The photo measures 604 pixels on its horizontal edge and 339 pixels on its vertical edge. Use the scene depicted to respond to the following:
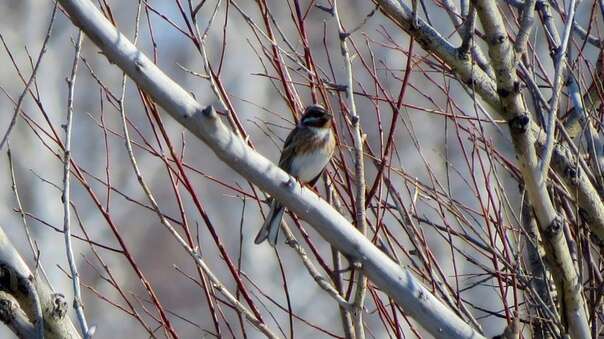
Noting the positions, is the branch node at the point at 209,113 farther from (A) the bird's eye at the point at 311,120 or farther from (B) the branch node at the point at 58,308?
(A) the bird's eye at the point at 311,120

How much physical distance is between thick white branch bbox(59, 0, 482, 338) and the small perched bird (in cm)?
141

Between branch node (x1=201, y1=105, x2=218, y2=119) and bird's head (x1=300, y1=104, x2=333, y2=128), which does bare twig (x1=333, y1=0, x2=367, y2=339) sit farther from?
bird's head (x1=300, y1=104, x2=333, y2=128)

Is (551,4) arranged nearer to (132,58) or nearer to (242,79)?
(132,58)

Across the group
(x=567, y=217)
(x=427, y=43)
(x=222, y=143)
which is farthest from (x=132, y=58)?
(x=567, y=217)

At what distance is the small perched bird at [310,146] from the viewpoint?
13.5 feet

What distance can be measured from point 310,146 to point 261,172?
1.84 m

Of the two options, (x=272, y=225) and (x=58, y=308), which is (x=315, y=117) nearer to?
(x=272, y=225)

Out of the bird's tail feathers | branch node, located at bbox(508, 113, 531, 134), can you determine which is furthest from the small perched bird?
branch node, located at bbox(508, 113, 531, 134)

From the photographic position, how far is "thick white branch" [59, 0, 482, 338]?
2297 mm

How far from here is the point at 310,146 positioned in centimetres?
425

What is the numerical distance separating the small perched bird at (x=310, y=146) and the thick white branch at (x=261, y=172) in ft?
4.63

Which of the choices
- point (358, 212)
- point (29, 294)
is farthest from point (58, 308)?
point (358, 212)

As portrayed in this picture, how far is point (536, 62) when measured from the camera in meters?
3.97

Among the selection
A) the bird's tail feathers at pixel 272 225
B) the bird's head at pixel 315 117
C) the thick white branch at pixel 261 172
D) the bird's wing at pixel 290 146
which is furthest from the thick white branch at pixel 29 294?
the bird's wing at pixel 290 146
